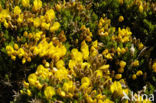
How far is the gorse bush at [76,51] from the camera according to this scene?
98.0 inches

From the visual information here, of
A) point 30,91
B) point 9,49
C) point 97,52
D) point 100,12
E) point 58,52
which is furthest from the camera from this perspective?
point 100,12

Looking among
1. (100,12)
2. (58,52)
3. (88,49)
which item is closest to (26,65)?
(58,52)

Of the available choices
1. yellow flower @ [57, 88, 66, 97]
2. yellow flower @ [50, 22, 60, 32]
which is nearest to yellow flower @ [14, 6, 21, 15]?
yellow flower @ [50, 22, 60, 32]

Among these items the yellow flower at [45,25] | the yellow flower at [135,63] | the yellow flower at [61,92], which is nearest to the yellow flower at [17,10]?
the yellow flower at [45,25]

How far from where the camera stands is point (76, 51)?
2863 millimetres

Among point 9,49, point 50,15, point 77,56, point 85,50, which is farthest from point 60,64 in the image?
point 50,15

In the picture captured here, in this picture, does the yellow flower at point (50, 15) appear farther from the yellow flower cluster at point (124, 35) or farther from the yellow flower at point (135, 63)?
the yellow flower at point (135, 63)

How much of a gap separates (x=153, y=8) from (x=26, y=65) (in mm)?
1854

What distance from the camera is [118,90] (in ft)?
8.18

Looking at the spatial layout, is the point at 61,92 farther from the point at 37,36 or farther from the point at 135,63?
the point at 135,63

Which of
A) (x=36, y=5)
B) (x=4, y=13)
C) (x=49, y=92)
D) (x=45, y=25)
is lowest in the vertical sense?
(x=49, y=92)

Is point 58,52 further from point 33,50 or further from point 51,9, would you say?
point 51,9

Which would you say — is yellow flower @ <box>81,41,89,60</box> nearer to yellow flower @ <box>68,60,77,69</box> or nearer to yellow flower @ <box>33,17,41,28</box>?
yellow flower @ <box>68,60,77,69</box>

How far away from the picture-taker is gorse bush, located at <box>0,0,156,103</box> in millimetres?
2488
